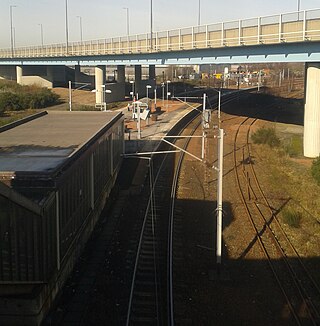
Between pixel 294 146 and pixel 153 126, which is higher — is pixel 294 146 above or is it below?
below

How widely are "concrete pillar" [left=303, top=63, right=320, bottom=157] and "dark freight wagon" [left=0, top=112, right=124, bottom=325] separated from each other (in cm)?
1619

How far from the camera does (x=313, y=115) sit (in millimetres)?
28359

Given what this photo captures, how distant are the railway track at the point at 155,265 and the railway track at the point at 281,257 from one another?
2687 mm

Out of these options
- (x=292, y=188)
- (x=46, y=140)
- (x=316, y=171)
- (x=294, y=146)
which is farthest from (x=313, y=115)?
(x=46, y=140)

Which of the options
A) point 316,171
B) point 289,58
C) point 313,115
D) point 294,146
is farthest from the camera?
point 294,146

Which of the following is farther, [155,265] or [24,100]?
[24,100]

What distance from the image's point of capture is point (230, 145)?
3291cm

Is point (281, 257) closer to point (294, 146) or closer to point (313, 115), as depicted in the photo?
point (313, 115)

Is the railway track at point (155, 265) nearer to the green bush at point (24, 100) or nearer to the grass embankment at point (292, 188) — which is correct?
the grass embankment at point (292, 188)

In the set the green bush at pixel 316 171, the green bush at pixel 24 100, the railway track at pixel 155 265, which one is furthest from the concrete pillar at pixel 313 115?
the green bush at pixel 24 100

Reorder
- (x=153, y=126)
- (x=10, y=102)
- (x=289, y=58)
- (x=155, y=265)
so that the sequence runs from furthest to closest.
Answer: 1. (x=10, y=102)
2. (x=153, y=126)
3. (x=289, y=58)
4. (x=155, y=265)

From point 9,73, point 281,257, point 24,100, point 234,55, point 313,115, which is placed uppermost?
point 234,55

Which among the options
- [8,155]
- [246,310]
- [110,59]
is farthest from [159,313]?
[110,59]

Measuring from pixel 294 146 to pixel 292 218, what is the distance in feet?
52.7
